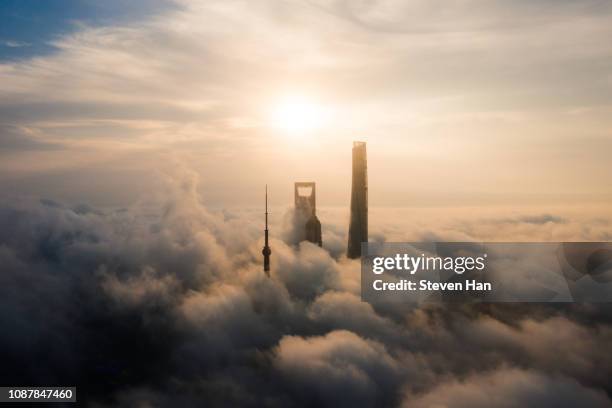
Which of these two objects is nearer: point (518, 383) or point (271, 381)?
point (518, 383)

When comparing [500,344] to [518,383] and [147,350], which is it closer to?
[518,383]

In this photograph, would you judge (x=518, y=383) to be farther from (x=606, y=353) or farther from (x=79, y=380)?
(x=79, y=380)

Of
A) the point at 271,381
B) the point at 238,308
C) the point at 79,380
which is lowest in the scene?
the point at 79,380

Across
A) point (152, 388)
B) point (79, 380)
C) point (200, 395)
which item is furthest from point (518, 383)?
point (79, 380)

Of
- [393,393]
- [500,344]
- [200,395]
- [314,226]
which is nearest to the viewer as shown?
[393,393]

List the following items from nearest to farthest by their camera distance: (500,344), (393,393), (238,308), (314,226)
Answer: (393,393) < (314,226) < (500,344) < (238,308)

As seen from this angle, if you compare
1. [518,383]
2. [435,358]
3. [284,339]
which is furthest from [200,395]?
[518,383]

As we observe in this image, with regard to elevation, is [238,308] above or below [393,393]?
above
